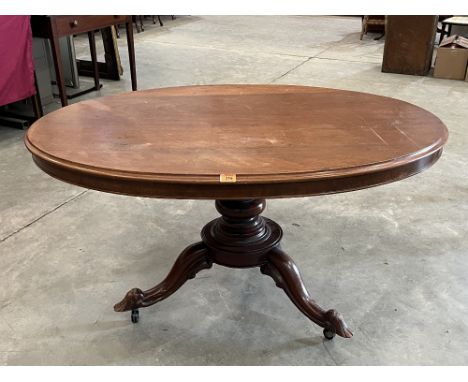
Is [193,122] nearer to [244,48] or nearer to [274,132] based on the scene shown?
[274,132]

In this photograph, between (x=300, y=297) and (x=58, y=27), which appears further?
(x=58, y=27)

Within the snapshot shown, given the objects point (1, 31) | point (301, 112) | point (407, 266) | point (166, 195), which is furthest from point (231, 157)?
point (1, 31)

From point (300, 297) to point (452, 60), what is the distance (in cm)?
362

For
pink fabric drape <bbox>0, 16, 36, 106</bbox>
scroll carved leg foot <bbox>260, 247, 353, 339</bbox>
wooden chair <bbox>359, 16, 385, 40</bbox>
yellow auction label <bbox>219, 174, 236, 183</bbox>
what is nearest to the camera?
yellow auction label <bbox>219, 174, 236, 183</bbox>

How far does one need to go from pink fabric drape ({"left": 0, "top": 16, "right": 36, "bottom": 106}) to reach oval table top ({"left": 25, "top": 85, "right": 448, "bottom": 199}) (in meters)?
1.64

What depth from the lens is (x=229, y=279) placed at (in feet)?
6.13

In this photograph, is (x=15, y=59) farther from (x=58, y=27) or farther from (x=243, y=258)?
(x=243, y=258)

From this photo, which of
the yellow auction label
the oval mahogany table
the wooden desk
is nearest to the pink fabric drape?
the wooden desk

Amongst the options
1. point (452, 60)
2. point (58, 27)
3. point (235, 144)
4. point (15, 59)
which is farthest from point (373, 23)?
point (235, 144)

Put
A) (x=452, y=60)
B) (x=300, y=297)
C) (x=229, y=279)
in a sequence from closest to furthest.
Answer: (x=300, y=297) < (x=229, y=279) < (x=452, y=60)

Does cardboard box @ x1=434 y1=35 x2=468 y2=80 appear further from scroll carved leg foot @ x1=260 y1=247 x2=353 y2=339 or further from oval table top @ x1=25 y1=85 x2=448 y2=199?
scroll carved leg foot @ x1=260 y1=247 x2=353 y2=339

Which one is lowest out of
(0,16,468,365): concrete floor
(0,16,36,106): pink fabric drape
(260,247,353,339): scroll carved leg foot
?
(0,16,468,365): concrete floor

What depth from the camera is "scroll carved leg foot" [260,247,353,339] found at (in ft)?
5.02

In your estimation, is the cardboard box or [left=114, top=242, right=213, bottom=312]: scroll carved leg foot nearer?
[left=114, top=242, right=213, bottom=312]: scroll carved leg foot
